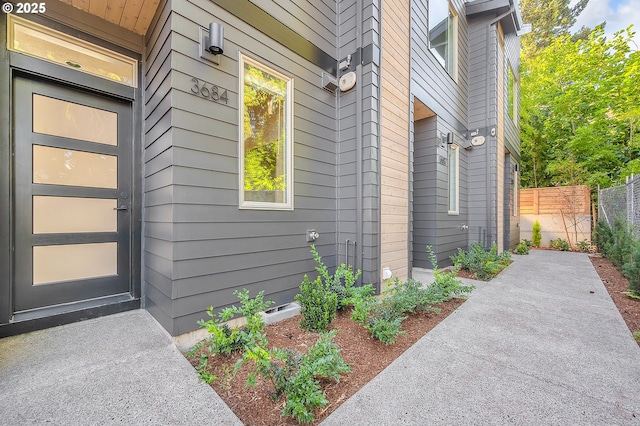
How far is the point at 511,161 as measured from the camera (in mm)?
8055

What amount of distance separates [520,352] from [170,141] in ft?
10.6

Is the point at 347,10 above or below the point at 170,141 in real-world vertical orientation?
above

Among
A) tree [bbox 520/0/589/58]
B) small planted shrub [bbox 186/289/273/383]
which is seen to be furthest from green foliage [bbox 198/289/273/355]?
tree [bbox 520/0/589/58]

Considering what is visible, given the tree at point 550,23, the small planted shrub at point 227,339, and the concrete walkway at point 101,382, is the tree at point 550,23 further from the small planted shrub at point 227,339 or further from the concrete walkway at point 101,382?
the concrete walkway at point 101,382

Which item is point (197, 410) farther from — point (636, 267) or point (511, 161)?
point (511, 161)

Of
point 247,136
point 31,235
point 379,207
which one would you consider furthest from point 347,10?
point 31,235

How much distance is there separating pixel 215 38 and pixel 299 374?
2494mm

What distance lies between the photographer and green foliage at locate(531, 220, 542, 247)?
29.2 ft

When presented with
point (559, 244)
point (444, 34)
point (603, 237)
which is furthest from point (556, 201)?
point (444, 34)

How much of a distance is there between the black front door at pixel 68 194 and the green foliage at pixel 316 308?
5.78 ft

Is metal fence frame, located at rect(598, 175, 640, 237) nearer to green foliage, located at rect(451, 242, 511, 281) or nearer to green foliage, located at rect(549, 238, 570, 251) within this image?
green foliage, located at rect(549, 238, 570, 251)

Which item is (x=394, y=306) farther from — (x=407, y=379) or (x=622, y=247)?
(x=622, y=247)

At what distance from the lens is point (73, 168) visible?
235 cm

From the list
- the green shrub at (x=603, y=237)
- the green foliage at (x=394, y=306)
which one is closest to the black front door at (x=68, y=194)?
the green foliage at (x=394, y=306)
